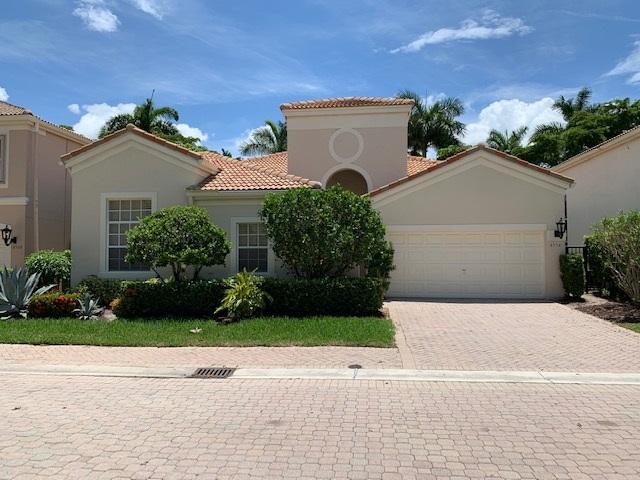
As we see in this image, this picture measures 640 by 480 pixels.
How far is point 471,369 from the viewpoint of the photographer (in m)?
8.01

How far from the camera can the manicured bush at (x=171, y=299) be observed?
12.5m

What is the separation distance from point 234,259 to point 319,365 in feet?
23.7

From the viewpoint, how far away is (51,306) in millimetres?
12594

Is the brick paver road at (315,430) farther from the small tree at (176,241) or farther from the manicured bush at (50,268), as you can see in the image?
the manicured bush at (50,268)

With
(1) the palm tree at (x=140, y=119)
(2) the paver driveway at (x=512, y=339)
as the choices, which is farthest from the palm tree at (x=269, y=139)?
(2) the paver driveway at (x=512, y=339)

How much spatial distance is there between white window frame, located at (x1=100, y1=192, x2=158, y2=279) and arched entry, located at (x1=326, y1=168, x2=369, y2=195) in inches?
313

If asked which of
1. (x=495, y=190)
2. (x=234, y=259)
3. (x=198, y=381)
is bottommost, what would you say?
(x=198, y=381)

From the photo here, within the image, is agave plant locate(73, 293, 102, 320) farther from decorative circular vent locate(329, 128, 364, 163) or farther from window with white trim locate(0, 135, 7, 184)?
decorative circular vent locate(329, 128, 364, 163)

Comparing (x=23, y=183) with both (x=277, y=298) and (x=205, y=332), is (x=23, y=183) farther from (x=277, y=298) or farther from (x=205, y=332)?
(x=205, y=332)

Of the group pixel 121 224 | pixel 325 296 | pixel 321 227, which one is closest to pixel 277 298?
pixel 325 296

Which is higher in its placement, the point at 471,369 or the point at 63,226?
the point at 63,226

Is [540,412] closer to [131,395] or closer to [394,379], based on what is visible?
[394,379]

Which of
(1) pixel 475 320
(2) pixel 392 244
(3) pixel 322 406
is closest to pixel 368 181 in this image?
(2) pixel 392 244

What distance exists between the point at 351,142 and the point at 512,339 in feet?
39.0
